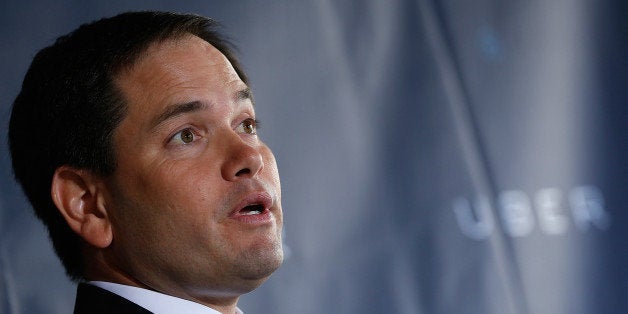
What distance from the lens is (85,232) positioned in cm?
130

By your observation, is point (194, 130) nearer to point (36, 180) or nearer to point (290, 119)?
point (36, 180)

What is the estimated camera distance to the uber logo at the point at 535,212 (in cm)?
187

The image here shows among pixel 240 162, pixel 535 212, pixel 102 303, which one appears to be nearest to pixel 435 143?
pixel 535 212

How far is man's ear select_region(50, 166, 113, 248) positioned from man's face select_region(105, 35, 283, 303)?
0.6 inches

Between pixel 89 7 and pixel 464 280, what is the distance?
0.85 metres

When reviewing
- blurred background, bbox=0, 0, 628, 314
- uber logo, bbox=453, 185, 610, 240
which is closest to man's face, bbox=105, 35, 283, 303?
blurred background, bbox=0, 0, 628, 314

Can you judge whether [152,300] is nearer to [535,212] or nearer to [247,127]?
[247,127]

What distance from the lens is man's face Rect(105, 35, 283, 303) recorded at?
1.27 metres

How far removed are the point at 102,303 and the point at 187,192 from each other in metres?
0.18

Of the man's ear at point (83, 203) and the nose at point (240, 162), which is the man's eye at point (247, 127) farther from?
the man's ear at point (83, 203)

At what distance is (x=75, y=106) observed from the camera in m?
1.32

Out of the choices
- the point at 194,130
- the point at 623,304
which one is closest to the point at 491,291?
the point at 623,304

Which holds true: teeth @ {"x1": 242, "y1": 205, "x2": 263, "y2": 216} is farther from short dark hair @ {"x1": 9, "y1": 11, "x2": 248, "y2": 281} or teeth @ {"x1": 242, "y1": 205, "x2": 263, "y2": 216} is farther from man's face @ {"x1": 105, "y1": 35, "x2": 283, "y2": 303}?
short dark hair @ {"x1": 9, "y1": 11, "x2": 248, "y2": 281}

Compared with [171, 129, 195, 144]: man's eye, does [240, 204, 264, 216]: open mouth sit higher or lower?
lower
